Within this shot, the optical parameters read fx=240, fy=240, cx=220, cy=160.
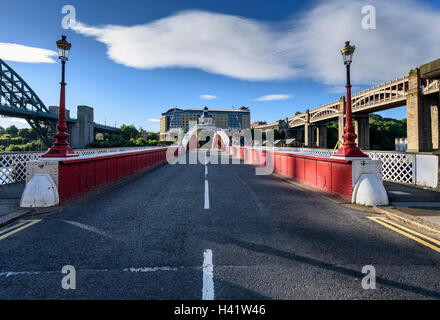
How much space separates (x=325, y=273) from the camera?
10.6ft

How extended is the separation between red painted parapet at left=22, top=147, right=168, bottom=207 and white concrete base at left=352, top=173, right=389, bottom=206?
889cm

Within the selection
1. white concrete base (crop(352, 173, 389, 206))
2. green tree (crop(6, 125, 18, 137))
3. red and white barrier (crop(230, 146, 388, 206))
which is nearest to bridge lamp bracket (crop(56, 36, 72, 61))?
red and white barrier (crop(230, 146, 388, 206))

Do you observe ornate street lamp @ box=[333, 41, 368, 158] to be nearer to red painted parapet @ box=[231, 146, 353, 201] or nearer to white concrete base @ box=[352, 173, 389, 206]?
red painted parapet @ box=[231, 146, 353, 201]

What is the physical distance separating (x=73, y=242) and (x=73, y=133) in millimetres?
100141

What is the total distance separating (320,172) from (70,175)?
911 cm

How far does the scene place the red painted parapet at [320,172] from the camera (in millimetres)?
7906

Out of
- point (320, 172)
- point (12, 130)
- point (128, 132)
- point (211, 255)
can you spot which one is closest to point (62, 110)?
point (211, 255)

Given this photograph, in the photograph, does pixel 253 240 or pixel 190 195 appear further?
pixel 190 195

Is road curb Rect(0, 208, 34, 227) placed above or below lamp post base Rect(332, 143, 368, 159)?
below

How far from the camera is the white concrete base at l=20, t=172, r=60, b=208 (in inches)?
263

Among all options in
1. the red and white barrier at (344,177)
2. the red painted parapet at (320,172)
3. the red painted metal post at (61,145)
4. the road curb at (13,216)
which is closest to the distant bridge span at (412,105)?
the red painted parapet at (320,172)
